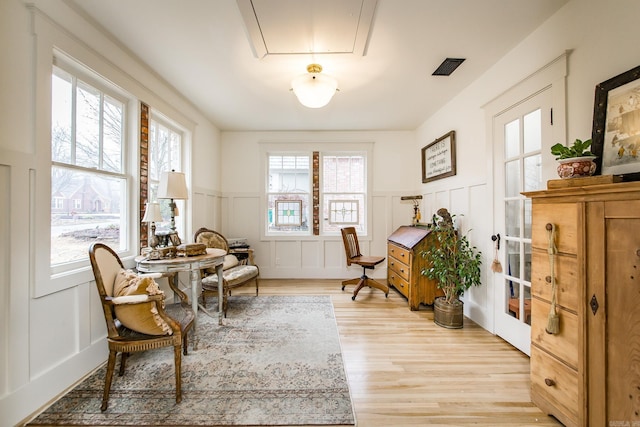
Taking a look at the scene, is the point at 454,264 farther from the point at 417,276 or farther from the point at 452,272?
the point at 417,276

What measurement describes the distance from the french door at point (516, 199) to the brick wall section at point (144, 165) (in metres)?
3.43

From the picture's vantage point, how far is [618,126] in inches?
54.8

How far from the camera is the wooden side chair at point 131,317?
1553mm

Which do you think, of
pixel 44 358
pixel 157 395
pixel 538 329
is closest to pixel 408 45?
pixel 538 329

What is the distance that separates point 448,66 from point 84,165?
331 centimetres

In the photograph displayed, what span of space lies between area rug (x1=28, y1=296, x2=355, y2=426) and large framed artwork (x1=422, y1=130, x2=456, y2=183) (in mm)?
2473

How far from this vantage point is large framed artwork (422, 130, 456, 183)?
3194mm

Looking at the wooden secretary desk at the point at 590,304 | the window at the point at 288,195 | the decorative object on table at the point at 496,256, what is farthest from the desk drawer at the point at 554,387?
the window at the point at 288,195

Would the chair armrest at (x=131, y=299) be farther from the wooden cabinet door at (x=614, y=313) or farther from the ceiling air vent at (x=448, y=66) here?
the ceiling air vent at (x=448, y=66)

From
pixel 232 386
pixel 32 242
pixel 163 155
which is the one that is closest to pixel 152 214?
pixel 32 242

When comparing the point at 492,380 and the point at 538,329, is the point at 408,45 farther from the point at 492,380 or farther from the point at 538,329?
the point at 492,380

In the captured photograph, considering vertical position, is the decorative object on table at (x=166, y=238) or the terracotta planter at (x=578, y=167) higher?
the terracotta planter at (x=578, y=167)

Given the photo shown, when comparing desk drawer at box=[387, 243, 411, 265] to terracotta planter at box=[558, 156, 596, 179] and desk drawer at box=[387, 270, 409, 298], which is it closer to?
desk drawer at box=[387, 270, 409, 298]

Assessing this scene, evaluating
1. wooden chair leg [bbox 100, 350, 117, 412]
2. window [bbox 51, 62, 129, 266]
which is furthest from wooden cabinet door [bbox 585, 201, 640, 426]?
window [bbox 51, 62, 129, 266]
